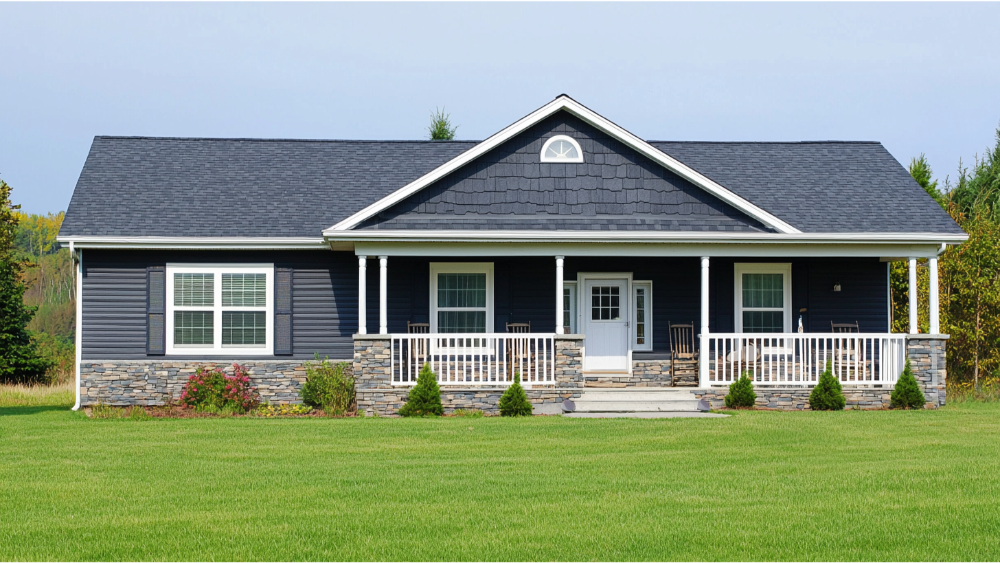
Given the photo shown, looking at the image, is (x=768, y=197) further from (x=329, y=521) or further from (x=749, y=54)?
(x=329, y=521)

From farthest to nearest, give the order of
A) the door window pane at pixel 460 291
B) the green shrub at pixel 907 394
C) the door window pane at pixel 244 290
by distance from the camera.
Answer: the door window pane at pixel 460 291 < the door window pane at pixel 244 290 < the green shrub at pixel 907 394

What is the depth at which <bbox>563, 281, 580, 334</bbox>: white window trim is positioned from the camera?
677 inches

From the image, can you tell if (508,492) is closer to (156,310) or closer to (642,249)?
(642,249)

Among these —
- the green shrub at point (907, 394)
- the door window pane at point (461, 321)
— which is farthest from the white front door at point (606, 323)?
the green shrub at point (907, 394)

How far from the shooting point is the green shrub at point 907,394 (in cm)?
1512

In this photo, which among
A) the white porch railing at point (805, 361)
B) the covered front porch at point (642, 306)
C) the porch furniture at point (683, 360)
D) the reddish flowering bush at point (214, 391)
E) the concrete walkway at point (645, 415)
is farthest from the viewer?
the porch furniture at point (683, 360)

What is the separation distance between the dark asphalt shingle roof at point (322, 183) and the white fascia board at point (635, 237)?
0.65m

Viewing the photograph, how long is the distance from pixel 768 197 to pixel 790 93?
34.3 ft

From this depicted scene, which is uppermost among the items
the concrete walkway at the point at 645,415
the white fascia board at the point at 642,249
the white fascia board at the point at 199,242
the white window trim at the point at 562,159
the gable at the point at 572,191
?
the white window trim at the point at 562,159

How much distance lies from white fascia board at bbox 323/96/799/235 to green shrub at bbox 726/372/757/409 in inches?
101

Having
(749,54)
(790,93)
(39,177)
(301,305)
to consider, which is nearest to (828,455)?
(301,305)

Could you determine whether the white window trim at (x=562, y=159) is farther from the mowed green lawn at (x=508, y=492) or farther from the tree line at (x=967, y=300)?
the tree line at (x=967, y=300)

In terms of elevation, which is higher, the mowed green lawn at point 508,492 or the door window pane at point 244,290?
the door window pane at point 244,290

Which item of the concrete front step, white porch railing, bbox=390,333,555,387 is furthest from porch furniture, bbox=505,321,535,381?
the concrete front step
